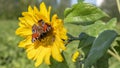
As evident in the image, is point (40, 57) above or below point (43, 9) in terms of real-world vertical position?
below

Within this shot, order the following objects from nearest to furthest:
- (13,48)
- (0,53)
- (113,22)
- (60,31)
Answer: (60,31) < (113,22) < (0,53) < (13,48)

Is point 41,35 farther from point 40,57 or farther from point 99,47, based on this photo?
point 99,47

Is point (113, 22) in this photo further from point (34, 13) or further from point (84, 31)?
point (34, 13)

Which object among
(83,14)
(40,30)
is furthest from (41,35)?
(83,14)

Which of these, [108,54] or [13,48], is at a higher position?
[108,54]

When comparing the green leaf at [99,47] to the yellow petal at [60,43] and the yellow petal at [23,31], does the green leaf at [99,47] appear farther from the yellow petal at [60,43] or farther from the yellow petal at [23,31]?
the yellow petal at [23,31]

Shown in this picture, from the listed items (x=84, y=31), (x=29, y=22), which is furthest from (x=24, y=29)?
(x=84, y=31)

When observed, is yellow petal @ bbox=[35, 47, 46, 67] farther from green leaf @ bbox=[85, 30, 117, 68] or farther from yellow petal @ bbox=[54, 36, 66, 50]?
green leaf @ bbox=[85, 30, 117, 68]
